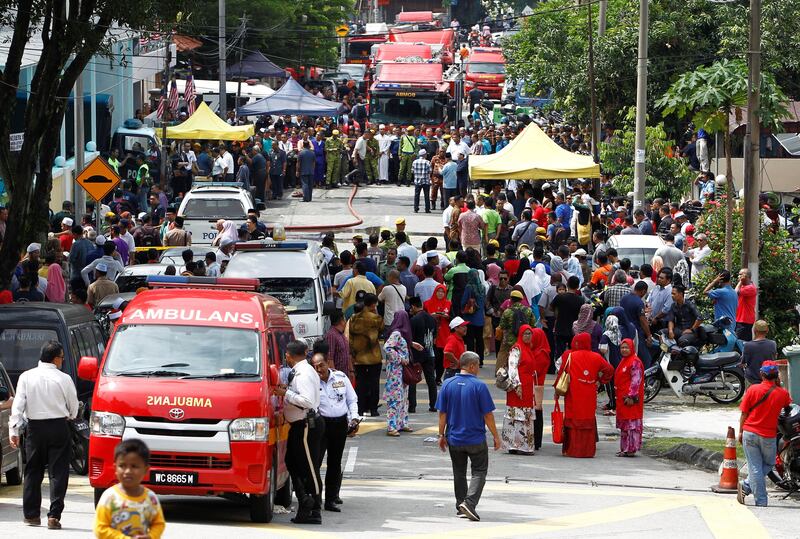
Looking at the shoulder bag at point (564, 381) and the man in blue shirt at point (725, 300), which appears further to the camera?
the man in blue shirt at point (725, 300)

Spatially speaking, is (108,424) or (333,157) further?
(333,157)

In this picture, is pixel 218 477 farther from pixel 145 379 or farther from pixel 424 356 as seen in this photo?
pixel 424 356

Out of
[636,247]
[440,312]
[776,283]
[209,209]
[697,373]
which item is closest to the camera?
[440,312]

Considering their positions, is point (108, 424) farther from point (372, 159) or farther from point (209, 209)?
point (372, 159)

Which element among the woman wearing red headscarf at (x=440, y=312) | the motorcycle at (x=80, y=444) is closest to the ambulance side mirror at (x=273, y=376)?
the motorcycle at (x=80, y=444)

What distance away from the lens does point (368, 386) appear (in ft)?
66.5

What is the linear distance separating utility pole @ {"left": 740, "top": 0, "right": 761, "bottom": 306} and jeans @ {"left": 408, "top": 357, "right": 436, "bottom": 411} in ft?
19.3

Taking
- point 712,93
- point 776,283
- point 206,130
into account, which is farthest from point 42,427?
point 206,130

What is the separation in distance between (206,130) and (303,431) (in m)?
29.1

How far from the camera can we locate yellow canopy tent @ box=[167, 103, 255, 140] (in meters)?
41.7

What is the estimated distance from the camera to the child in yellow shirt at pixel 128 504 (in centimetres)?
821

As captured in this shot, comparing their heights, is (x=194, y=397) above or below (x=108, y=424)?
above

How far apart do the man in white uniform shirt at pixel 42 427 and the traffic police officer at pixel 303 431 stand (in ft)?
6.37

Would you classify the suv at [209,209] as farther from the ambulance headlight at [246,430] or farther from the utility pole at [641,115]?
the ambulance headlight at [246,430]
